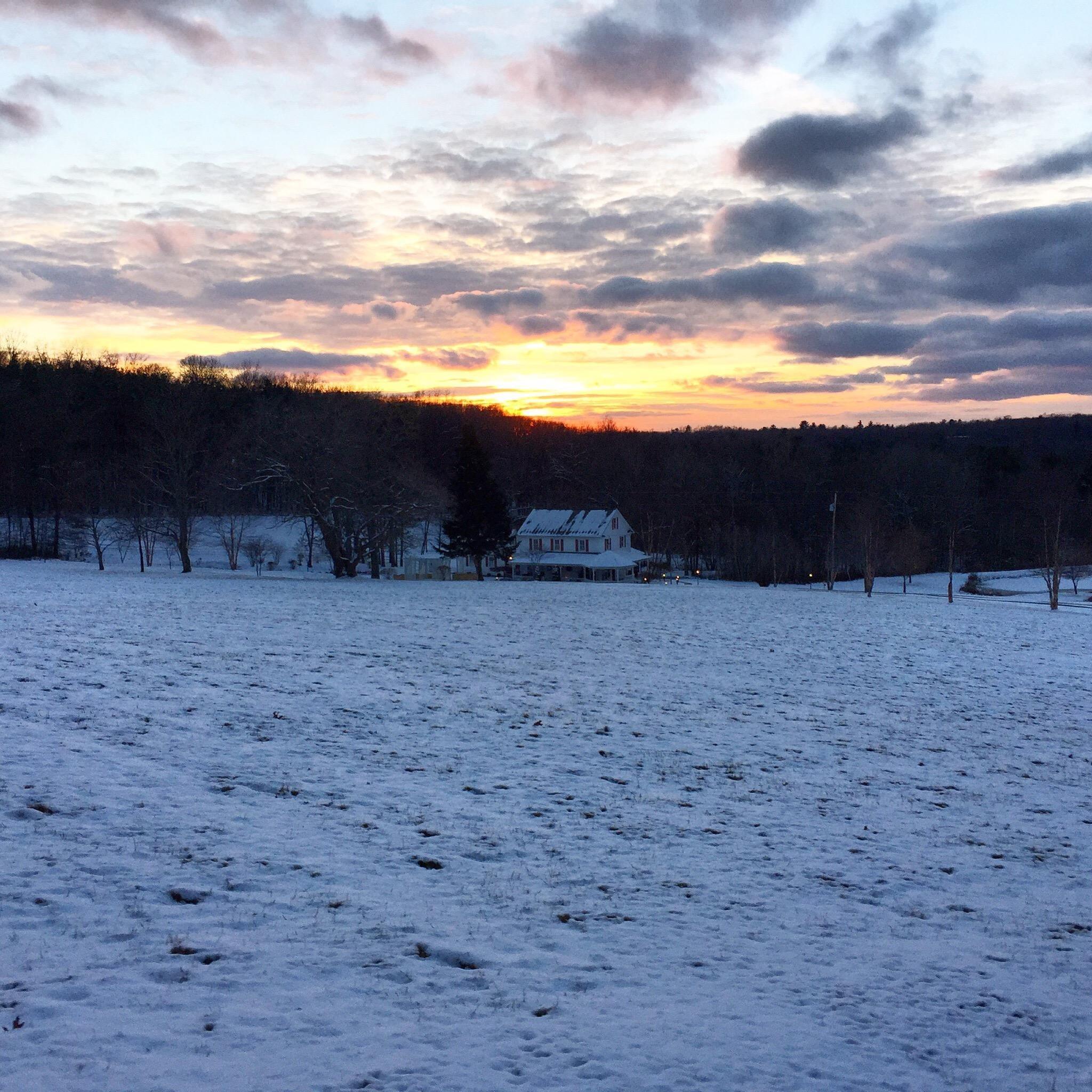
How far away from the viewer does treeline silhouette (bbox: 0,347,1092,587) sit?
1657 inches

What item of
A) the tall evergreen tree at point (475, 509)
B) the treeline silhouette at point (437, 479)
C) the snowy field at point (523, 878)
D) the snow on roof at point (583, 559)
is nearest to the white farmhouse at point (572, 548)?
the snow on roof at point (583, 559)

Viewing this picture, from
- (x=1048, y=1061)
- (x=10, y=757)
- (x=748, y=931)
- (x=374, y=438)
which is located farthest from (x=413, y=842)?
(x=374, y=438)

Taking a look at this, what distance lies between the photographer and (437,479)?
66500mm

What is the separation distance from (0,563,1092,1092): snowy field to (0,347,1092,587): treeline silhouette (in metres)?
25.4

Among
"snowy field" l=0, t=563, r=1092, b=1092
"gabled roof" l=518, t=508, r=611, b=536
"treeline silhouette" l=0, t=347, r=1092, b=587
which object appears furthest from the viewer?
"gabled roof" l=518, t=508, r=611, b=536

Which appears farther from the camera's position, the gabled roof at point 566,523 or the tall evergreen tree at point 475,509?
the gabled roof at point 566,523

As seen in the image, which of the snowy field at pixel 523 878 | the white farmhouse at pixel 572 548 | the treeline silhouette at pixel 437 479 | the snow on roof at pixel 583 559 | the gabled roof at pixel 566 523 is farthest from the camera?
the gabled roof at pixel 566 523

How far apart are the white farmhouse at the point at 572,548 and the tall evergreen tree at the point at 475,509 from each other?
1473cm

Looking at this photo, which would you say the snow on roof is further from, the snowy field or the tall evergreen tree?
the snowy field

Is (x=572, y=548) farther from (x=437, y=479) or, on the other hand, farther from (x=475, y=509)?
(x=475, y=509)

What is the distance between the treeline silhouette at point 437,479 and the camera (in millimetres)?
42094

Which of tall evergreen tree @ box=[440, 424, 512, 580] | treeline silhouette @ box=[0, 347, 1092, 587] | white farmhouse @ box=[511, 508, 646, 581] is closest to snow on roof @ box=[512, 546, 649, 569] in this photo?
white farmhouse @ box=[511, 508, 646, 581]

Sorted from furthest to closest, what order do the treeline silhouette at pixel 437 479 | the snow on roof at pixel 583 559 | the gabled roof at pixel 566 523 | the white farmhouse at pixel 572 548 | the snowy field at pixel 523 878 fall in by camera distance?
the gabled roof at pixel 566 523, the white farmhouse at pixel 572 548, the snow on roof at pixel 583 559, the treeline silhouette at pixel 437 479, the snowy field at pixel 523 878

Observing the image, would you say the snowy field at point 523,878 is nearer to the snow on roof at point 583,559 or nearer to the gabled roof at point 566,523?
the snow on roof at point 583,559
